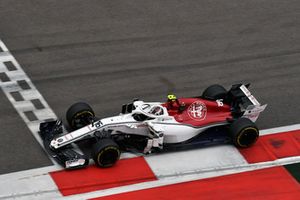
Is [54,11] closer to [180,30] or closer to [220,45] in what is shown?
[180,30]

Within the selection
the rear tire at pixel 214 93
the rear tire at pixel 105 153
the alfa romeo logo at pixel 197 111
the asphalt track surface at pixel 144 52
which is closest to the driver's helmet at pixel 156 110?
the alfa romeo logo at pixel 197 111

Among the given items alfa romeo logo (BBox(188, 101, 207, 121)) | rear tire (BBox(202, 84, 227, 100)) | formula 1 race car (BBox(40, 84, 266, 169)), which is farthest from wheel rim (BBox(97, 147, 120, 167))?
rear tire (BBox(202, 84, 227, 100))

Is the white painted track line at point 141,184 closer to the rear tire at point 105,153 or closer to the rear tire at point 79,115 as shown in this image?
the rear tire at point 105,153

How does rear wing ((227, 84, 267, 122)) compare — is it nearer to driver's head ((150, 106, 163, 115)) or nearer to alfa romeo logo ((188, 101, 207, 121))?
alfa romeo logo ((188, 101, 207, 121))

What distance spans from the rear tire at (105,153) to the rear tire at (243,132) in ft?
10.4

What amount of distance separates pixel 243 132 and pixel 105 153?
3750mm

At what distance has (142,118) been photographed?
16422 millimetres

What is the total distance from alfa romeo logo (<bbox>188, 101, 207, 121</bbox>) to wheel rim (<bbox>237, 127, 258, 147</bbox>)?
113 centimetres

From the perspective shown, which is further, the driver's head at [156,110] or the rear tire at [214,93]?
the rear tire at [214,93]

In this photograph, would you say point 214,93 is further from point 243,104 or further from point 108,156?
point 108,156

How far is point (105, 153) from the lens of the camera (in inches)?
624

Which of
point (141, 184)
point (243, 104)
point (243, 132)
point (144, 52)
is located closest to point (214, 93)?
point (243, 104)

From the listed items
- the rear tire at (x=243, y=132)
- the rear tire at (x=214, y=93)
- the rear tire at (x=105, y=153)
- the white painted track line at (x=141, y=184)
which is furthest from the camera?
the rear tire at (x=214, y=93)

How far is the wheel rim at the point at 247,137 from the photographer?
55.3ft
